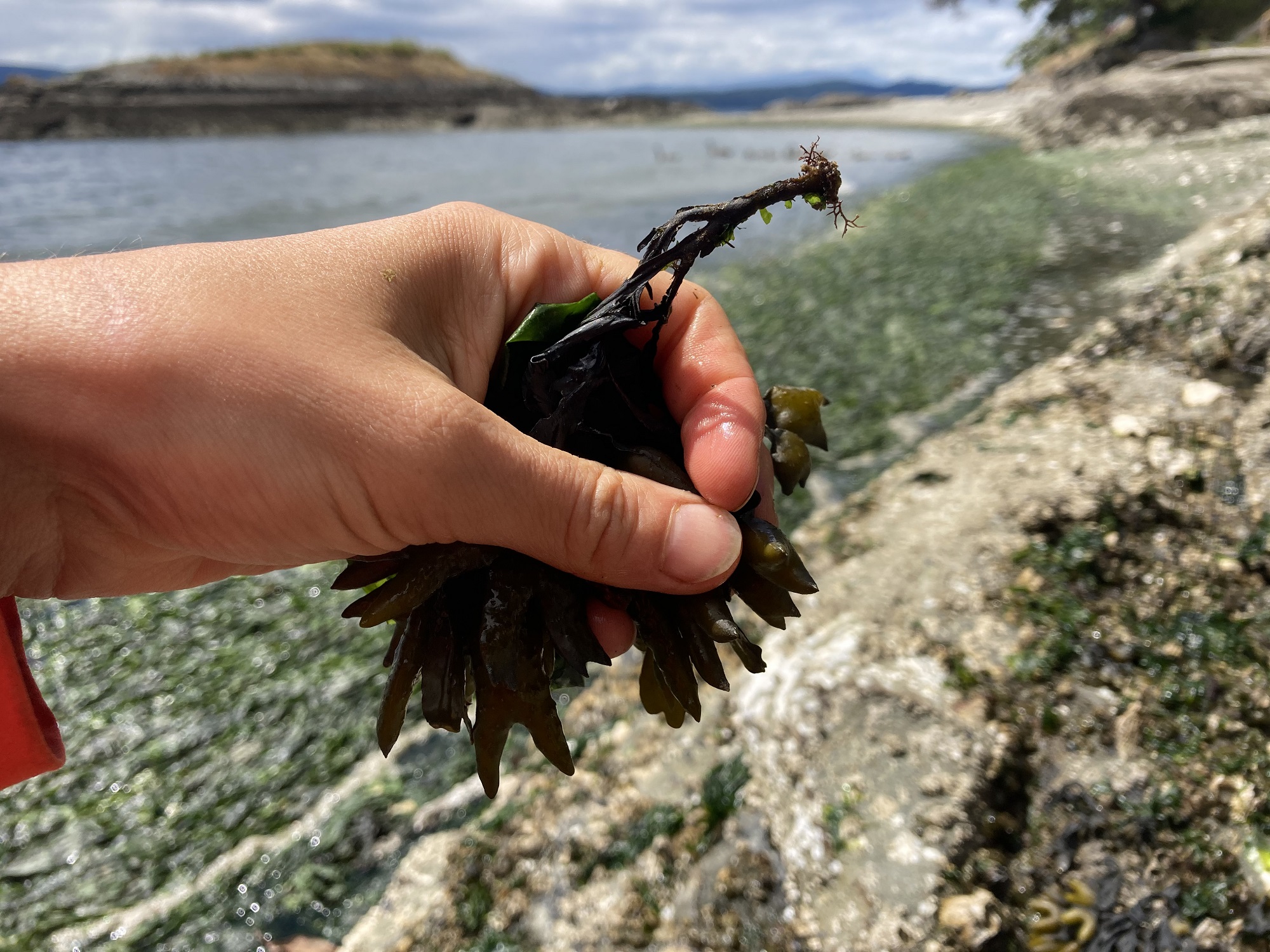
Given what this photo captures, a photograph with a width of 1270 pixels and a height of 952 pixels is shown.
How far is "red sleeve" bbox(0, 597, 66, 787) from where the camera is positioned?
1551 millimetres

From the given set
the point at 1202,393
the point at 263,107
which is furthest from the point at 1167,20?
the point at 263,107

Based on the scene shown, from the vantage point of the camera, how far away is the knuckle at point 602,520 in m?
1.47

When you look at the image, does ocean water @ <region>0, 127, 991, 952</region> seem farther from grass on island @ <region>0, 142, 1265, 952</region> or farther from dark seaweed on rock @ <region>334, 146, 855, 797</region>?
dark seaweed on rock @ <region>334, 146, 855, 797</region>

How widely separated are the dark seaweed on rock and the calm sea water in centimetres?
146

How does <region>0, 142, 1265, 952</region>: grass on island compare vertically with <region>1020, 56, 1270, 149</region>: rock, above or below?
below

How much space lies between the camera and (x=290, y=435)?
4.58 feet

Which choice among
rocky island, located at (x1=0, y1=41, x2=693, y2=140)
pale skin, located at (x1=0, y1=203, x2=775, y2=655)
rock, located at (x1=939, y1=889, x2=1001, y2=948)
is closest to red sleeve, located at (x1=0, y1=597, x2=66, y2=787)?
pale skin, located at (x1=0, y1=203, x2=775, y2=655)

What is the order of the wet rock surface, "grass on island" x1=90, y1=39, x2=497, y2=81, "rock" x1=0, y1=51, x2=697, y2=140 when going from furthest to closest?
"grass on island" x1=90, y1=39, x2=497, y2=81, "rock" x1=0, y1=51, x2=697, y2=140, the wet rock surface

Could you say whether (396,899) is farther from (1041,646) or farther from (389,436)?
(1041,646)

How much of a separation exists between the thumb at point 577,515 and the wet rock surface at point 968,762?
3.47 ft

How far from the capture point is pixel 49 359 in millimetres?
1249

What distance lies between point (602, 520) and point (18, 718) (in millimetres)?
1362

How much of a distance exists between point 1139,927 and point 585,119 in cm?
6333

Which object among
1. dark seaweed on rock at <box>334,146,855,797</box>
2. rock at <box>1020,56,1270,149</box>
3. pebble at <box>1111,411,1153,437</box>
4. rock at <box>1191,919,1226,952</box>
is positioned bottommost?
rock at <box>1191,919,1226,952</box>
